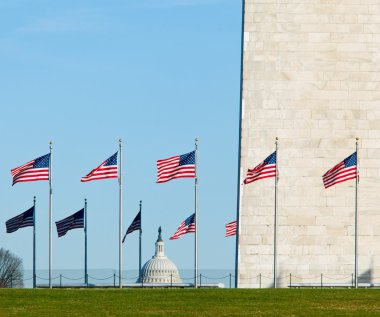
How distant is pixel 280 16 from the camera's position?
80.6 metres

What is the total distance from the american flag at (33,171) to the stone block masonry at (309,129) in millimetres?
13532

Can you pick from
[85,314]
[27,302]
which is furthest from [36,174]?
[85,314]

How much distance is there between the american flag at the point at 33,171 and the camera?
224ft

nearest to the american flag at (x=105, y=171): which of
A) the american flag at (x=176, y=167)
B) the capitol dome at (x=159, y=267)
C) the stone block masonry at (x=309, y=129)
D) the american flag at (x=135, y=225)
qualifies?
the american flag at (x=176, y=167)

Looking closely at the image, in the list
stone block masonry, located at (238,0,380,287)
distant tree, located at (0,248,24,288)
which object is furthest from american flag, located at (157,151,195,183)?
distant tree, located at (0,248,24,288)

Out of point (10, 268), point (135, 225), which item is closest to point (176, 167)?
point (135, 225)

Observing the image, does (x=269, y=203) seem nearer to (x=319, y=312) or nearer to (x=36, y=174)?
(x=36, y=174)

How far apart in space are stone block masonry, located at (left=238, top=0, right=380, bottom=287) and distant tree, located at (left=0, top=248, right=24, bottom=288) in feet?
172

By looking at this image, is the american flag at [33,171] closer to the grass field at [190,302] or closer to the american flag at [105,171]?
the american flag at [105,171]

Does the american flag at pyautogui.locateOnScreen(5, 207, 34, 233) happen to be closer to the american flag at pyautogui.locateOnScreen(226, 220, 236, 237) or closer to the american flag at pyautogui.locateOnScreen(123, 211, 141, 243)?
the american flag at pyautogui.locateOnScreen(123, 211, 141, 243)

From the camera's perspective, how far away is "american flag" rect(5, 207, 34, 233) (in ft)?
235

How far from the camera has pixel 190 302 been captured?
2224 inches

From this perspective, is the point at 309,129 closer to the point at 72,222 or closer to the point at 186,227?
the point at 186,227

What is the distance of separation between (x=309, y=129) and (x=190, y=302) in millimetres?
25890
